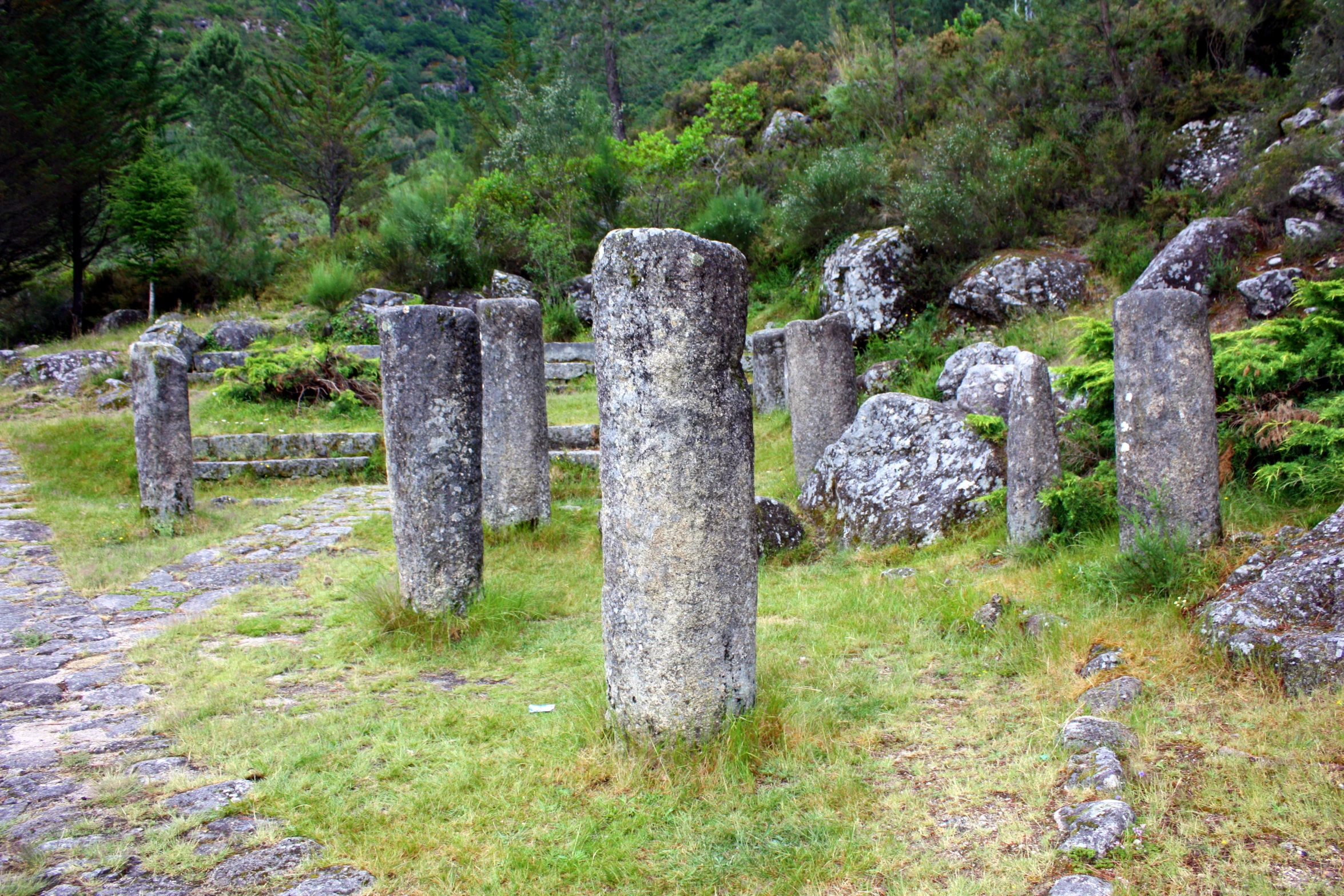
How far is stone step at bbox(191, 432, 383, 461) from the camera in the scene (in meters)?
11.4

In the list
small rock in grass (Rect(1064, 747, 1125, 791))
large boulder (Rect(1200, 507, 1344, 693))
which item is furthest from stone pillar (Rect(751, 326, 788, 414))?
small rock in grass (Rect(1064, 747, 1125, 791))

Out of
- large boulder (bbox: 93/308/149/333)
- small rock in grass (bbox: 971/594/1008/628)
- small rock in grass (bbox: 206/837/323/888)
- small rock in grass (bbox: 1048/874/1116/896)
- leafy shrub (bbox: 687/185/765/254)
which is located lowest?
small rock in grass (bbox: 1048/874/1116/896)

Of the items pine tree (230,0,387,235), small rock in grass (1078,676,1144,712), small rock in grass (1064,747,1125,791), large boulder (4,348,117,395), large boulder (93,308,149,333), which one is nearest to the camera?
small rock in grass (1064,747,1125,791)

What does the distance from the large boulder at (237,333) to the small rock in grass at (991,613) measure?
669 inches

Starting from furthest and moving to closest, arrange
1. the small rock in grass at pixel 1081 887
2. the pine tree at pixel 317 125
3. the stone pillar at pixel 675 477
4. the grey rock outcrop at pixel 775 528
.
Result: 1. the pine tree at pixel 317 125
2. the grey rock outcrop at pixel 775 528
3. the stone pillar at pixel 675 477
4. the small rock in grass at pixel 1081 887

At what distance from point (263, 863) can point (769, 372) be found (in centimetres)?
1106

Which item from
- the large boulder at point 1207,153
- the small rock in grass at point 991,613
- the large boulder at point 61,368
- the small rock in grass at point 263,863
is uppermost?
the large boulder at point 1207,153

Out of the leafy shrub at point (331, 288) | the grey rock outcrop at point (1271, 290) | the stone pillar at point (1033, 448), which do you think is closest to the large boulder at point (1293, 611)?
the stone pillar at point (1033, 448)

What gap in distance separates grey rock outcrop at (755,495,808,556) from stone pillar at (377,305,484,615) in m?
2.69

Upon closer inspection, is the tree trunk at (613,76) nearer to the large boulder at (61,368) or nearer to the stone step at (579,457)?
the large boulder at (61,368)

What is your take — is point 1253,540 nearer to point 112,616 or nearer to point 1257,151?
point 112,616

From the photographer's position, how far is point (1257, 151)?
443 inches

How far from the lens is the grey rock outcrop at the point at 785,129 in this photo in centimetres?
2286

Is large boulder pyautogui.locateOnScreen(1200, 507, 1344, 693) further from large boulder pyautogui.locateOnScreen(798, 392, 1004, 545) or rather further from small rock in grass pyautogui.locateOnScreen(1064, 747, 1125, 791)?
large boulder pyautogui.locateOnScreen(798, 392, 1004, 545)
